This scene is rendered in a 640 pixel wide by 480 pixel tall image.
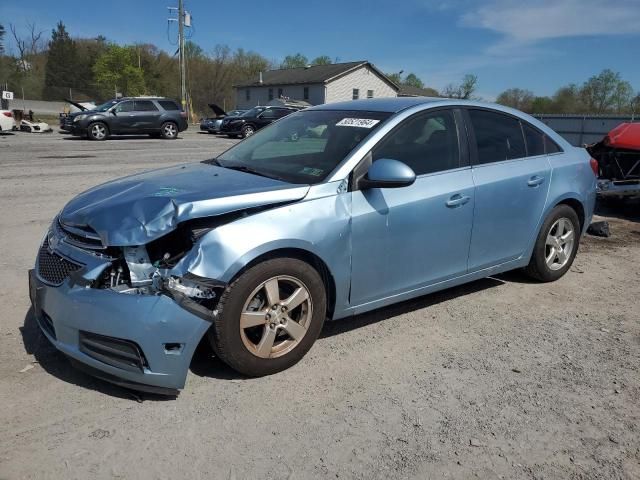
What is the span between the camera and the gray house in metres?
52.8

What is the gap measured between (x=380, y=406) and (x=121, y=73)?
6512 cm

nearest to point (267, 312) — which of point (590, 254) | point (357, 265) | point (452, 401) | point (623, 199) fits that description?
point (357, 265)

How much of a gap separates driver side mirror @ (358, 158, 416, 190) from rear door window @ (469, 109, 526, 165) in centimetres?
111

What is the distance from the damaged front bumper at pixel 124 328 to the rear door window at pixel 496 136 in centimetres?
272

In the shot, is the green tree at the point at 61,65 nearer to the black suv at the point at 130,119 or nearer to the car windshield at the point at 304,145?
the black suv at the point at 130,119

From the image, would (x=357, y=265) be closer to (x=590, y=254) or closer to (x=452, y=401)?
(x=452, y=401)

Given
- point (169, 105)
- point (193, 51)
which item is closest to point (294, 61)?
point (193, 51)

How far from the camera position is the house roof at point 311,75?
52.9 metres

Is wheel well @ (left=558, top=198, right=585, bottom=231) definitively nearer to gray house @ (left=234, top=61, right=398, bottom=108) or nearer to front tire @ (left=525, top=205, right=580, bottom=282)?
front tire @ (left=525, top=205, right=580, bottom=282)

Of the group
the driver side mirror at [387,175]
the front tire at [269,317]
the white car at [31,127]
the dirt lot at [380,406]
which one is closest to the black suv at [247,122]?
the white car at [31,127]

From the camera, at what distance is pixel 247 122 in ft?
89.1

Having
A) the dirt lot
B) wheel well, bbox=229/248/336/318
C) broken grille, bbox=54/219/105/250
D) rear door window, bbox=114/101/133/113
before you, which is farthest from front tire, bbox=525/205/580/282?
rear door window, bbox=114/101/133/113

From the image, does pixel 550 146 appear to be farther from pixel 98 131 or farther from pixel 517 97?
pixel 517 97

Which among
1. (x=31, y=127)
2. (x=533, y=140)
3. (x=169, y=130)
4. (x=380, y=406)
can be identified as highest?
(x=533, y=140)
